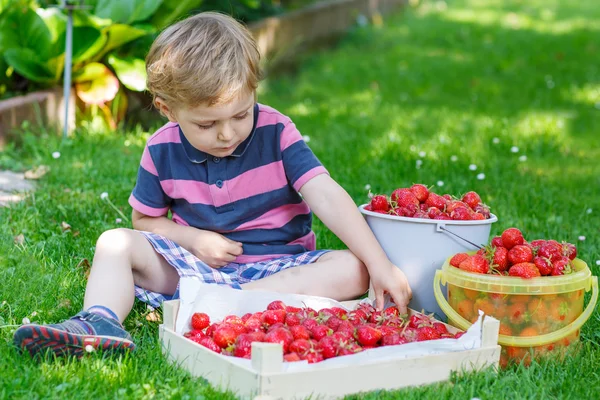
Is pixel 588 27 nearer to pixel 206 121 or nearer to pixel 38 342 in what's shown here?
pixel 206 121

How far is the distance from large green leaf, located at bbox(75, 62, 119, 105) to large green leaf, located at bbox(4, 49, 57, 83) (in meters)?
0.16

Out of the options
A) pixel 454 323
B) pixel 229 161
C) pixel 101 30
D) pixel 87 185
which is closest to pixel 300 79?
pixel 101 30

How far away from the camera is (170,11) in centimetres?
482

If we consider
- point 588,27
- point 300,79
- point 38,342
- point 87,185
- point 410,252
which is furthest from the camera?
point 588,27

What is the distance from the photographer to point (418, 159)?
431cm

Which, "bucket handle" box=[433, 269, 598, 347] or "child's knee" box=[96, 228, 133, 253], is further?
"child's knee" box=[96, 228, 133, 253]

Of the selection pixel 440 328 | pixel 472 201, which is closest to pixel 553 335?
pixel 440 328

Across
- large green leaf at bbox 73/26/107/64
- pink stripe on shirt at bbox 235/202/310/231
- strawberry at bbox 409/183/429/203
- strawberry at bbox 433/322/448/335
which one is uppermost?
large green leaf at bbox 73/26/107/64

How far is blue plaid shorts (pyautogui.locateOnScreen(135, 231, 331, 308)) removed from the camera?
254 centimetres

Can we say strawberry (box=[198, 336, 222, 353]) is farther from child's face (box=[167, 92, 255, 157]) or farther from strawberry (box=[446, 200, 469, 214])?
strawberry (box=[446, 200, 469, 214])

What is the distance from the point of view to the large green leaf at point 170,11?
15.6 ft

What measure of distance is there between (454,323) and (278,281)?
54 centimetres

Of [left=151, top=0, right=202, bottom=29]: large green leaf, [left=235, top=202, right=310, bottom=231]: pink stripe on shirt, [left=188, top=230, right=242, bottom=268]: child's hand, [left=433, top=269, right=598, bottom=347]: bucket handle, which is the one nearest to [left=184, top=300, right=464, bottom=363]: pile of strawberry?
[left=433, top=269, right=598, bottom=347]: bucket handle

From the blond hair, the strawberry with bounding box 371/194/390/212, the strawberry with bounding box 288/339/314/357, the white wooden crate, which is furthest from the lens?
the strawberry with bounding box 371/194/390/212
